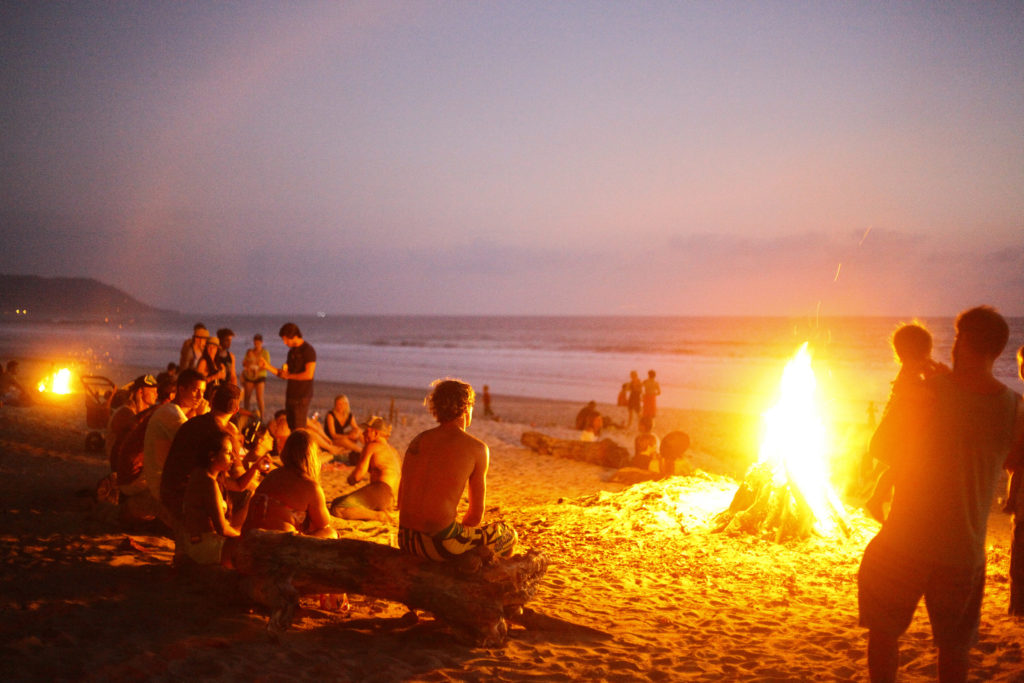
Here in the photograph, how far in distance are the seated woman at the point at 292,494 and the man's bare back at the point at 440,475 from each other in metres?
0.88

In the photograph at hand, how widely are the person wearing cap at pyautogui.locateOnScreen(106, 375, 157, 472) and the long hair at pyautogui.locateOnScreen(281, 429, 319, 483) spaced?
3.14 metres

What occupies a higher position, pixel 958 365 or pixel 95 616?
pixel 958 365

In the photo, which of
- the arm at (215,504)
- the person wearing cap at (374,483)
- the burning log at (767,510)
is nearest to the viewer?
the arm at (215,504)

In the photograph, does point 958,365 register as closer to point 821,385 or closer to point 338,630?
point 338,630

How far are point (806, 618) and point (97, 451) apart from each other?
965 centimetres

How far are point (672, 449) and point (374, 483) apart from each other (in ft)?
16.5

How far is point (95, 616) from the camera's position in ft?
13.3

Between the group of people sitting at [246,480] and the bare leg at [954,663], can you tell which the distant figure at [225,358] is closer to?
the group of people sitting at [246,480]

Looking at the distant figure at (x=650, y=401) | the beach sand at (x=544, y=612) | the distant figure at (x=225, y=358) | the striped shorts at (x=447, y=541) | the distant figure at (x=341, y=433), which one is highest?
the distant figure at (x=225, y=358)

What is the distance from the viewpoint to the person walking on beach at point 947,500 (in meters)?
2.81

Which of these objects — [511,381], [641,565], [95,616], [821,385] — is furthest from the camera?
[511,381]

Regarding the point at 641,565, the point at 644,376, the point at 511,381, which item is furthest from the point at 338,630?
the point at 644,376

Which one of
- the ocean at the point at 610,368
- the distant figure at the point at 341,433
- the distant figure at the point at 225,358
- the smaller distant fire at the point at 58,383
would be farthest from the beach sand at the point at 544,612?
the ocean at the point at 610,368

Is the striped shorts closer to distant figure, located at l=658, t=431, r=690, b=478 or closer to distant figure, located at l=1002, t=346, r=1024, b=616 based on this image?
distant figure, located at l=1002, t=346, r=1024, b=616
